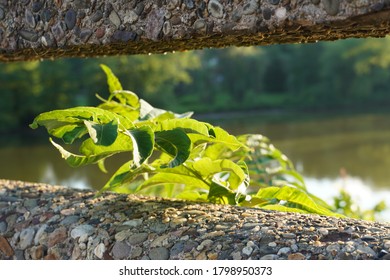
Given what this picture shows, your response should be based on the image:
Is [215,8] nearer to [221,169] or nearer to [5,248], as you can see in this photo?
[221,169]

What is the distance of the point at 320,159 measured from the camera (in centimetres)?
1273

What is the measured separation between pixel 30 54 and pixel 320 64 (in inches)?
1167

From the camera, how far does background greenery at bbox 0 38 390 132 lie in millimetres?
23859

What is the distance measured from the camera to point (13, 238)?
7.18 feet

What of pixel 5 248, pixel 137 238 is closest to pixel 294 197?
pixel 137 238

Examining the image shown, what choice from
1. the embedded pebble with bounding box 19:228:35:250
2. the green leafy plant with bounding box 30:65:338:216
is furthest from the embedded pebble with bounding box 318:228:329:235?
the embedded pebble with bounding box 19:228:35:250

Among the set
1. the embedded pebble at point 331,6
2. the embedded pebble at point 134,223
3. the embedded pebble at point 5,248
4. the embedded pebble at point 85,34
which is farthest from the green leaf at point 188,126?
the embedded pebble at point 5,248

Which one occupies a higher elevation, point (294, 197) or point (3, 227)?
point (294, 197)

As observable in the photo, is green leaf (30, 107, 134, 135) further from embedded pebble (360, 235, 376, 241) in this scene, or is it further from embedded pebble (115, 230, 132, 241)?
embedded pebble (360, 235, 376, 241)

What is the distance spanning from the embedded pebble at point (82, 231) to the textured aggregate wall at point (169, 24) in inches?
25.8

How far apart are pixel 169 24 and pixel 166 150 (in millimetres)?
415

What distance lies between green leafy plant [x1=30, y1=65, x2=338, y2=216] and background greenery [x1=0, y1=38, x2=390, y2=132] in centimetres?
2041

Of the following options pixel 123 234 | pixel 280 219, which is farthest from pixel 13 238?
pixel 280 219
